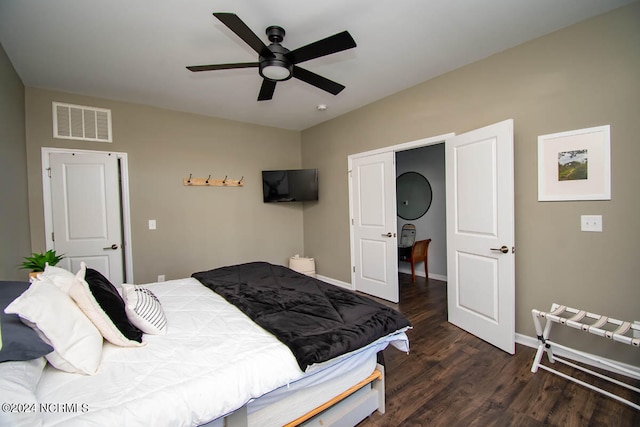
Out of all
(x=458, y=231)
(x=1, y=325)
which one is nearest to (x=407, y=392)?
(x=458, y=231)

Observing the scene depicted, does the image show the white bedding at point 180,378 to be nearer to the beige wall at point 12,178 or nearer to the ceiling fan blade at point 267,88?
the beige wall at point 12,178

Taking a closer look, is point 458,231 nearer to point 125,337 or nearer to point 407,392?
point 407,392

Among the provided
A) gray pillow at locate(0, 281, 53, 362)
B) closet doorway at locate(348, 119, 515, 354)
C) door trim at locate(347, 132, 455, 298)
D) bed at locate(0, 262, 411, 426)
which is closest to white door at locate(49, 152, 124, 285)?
bed at locate(0, 262, 411, 426)

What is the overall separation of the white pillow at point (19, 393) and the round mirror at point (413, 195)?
496 cm

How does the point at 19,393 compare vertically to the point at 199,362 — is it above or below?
above

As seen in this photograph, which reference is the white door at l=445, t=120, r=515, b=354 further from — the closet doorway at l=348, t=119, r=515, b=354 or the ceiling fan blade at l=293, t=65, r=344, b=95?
the ceiling fan blade at l=293, t=65, r=344, b=95

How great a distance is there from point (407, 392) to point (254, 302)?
1243 mm

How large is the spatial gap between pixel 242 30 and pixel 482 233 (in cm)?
254

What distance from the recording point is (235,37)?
2.13 meters

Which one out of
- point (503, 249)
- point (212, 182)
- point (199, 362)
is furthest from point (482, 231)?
point (212, 182)

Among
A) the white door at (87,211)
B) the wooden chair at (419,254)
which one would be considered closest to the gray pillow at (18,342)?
the white door at (87,211)

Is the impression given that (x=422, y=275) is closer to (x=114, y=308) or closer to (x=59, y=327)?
(x=114, y=308)

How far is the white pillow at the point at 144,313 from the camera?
1.41m

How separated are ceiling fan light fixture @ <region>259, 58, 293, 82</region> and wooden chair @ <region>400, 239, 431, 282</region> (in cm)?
338
